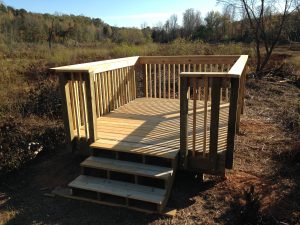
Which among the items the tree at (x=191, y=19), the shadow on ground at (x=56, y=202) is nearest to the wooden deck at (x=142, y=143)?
the shadow on ground at (x=56, y=202)

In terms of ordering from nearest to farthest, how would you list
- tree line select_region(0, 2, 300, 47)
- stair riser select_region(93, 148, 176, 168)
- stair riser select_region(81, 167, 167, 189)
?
stair riser select_region(81, 167, 167, 189) < stair riser select_region(93, 148, 176, 168) < tree line select_region(0, 2, 300, 47)

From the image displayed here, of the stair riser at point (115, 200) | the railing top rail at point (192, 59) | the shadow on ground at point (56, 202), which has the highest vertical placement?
the railing top rail at point (192, 59)

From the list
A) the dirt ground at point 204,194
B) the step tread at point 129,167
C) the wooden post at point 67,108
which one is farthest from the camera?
the wooden post at point 67,108

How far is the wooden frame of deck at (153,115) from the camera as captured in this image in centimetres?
313

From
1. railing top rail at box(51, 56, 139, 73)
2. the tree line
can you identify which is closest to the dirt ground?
railing top rail at box(51, 56, 139, 73)

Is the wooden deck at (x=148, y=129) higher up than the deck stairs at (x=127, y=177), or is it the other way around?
the wooden deck at (x=148, y=129)

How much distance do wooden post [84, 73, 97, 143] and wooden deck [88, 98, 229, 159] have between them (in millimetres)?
128

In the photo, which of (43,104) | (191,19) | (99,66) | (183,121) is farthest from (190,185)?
(191,19)

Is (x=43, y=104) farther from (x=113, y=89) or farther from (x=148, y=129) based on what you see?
(x=148, y=129)

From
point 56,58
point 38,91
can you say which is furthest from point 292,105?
point 56,58

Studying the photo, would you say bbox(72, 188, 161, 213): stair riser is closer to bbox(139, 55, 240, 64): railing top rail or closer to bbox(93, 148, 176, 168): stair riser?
bbox(93, 148, 176, 168): stair riser

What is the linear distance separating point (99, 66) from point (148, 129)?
3.89 ft

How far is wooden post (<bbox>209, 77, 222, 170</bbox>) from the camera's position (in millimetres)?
3058

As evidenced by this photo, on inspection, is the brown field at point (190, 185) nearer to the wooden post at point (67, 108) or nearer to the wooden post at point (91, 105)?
the wooden post at point (67, 108)
